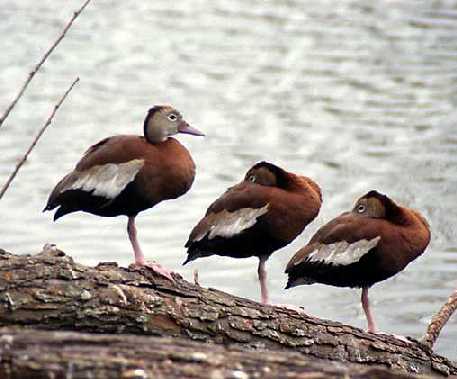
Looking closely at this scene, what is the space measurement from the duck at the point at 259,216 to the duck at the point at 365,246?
14cm

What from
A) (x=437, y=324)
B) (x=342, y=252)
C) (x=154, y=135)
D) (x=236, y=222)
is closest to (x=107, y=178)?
(x=154, y=135)

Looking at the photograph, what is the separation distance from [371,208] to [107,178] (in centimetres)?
118

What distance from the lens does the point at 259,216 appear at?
6234 mm

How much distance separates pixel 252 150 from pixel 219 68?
11.8 ft

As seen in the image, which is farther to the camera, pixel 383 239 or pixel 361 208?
pixel 361 208

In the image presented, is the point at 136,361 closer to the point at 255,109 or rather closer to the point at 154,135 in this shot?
the point at 154,135

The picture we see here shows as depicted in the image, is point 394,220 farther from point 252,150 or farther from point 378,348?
point 252,150

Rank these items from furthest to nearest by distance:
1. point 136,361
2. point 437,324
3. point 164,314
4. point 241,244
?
point 241,244
point 437,324
point 164,314
point 136,361

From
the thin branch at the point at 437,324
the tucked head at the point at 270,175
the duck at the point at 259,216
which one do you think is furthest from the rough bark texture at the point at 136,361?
the tucked head at the point at 270,175

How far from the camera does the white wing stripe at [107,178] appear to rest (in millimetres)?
6113

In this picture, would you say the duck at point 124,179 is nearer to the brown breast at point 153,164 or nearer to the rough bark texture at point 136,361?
the brown breast at point 153,164

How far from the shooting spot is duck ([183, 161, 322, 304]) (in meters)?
6.24

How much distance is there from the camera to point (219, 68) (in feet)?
54.1

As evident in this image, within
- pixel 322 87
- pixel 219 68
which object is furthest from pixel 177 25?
pixel 322 87
